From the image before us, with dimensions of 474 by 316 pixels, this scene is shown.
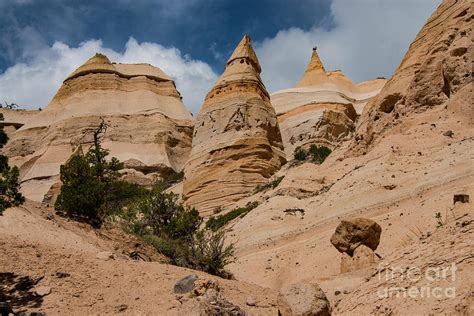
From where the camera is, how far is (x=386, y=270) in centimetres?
784

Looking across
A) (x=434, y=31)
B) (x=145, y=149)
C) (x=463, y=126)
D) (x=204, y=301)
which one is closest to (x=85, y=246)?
(x=204, y=301)

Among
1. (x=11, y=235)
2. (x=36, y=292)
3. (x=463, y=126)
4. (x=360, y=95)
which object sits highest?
(x=360, y=95)

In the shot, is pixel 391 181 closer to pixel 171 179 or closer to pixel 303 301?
pixel 303 301

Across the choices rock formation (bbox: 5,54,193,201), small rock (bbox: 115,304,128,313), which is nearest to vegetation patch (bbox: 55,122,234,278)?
small rock (bbox: 115,304,128,313)

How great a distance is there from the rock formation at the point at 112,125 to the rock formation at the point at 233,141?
51.7ft

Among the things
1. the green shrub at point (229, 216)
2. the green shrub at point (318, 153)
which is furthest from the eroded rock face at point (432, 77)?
the green shrub at point (318, 153)

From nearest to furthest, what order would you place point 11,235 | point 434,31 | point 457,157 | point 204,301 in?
1. point 204,301
2. point 11,235
3. point 457,157
4. point 434,31

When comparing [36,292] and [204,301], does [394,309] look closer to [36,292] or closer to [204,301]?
[204,301]

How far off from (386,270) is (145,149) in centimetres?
5086

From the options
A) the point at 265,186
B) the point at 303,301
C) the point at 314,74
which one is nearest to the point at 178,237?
the point at 303,301

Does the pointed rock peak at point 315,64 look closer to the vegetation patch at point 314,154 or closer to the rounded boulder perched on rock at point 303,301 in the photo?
the vegetation patch at point 314,154

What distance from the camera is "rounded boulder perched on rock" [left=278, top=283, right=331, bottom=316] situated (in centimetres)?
815

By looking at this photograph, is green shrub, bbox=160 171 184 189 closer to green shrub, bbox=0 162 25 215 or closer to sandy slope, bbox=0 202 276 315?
sandy slope, bbox=0 202 276 315

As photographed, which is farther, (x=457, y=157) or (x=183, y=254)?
(x=457, y=157)
